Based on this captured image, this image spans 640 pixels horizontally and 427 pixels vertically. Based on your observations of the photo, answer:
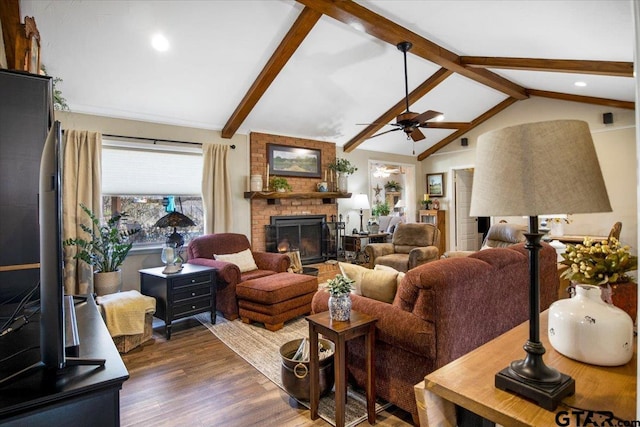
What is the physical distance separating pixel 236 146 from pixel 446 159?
4.97 m

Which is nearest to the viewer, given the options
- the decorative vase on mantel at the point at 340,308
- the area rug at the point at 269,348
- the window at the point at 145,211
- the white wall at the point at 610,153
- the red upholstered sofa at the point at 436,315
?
the red upholstered sofa at the point at 436,315

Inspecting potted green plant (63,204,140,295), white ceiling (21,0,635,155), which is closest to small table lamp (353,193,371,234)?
white ceiling (21,0,635,155)

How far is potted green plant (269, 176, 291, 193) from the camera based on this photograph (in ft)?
17.8

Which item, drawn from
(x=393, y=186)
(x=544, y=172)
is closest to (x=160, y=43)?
(x=544, y=172)

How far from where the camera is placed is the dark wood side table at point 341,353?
1.89 metres

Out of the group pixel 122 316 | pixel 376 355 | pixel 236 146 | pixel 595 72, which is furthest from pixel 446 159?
pixel 122 316

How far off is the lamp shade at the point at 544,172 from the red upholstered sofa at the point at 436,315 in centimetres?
103

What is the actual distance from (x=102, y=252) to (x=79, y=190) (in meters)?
0.80

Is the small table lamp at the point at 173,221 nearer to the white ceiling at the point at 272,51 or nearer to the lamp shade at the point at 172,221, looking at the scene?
the lamp shade at the point at 172,221

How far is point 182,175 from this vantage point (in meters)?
4.75

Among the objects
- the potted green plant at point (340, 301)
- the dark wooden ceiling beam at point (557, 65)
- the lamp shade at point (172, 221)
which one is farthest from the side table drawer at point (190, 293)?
the dark wooden ceiling beam at point (557, 65)

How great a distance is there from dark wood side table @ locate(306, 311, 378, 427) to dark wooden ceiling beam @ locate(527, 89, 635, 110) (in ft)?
19.8

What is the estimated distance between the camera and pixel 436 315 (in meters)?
1.83

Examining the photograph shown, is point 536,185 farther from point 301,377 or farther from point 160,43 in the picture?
point 160,43
